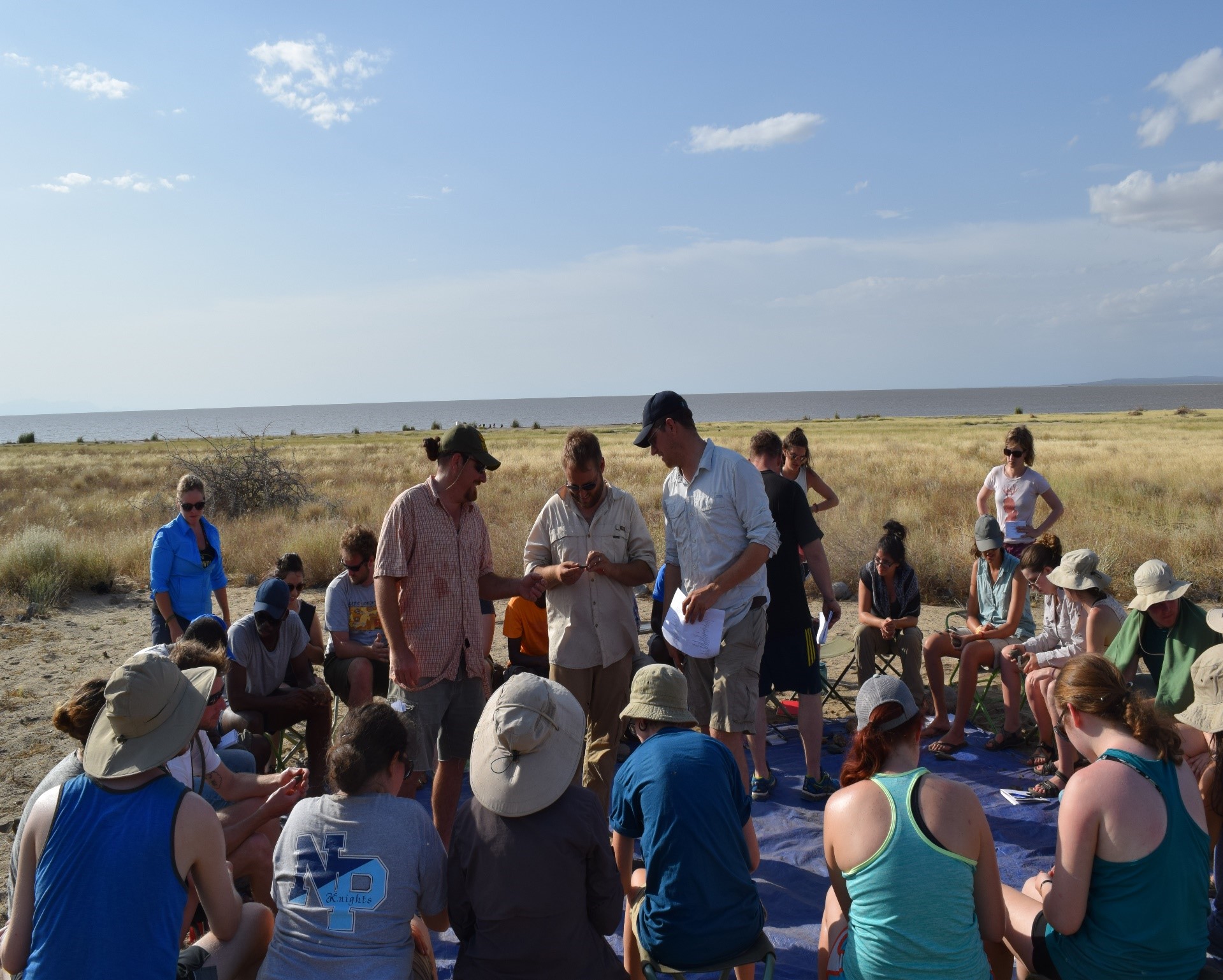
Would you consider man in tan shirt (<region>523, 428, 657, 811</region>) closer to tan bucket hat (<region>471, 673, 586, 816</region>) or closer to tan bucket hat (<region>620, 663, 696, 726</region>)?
tan bucket hat (<region>620, 663, 696, 726</region>)

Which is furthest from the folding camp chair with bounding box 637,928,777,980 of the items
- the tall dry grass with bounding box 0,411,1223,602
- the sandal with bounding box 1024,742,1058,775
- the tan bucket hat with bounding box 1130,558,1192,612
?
the tall dry grass with bounding box 0,411,1223,602

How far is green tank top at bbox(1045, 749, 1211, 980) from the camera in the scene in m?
2.32

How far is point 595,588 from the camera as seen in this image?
4066 mm

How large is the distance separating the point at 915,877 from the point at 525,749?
1063 mm

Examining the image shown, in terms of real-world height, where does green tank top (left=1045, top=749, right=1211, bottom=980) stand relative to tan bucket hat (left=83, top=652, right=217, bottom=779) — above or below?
below

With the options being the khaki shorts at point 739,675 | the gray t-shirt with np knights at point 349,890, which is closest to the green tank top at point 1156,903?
the khaki shorts at point 739,675

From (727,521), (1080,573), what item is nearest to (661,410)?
(727,521)

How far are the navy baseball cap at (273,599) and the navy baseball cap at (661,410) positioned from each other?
88.2 inches

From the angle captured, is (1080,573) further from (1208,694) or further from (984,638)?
(1208,694)

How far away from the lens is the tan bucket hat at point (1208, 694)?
9.99 ft

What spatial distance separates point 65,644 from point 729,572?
751cm

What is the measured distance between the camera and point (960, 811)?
218cm

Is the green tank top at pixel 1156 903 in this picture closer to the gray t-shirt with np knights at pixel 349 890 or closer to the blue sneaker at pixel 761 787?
the gray t-shirt with np knights at pixel 349 890

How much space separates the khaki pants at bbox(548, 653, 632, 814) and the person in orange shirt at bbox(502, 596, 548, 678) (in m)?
1.34
